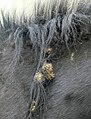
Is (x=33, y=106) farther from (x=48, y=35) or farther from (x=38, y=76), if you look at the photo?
(x=48, y=35)

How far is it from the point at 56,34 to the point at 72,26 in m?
0.05

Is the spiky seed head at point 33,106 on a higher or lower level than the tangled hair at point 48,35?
lower

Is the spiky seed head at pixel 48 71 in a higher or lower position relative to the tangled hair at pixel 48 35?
lower

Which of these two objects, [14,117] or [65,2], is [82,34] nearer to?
[65,2]

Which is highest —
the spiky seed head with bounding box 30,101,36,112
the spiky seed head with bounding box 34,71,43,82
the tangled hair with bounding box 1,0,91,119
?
the tangled hair with bounding box 1,0,91,119

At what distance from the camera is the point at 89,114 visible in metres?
0.77

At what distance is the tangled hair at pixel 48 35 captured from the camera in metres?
0.79

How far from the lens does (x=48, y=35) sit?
0.82 meters

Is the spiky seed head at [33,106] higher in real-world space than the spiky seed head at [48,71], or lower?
lower

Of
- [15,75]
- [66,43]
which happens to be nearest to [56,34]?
[66,43]

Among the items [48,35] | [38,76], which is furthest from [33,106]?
[48,35]

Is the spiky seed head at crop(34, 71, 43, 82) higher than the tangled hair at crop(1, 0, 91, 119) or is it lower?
lower

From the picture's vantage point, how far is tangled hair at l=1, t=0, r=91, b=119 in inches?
31.2

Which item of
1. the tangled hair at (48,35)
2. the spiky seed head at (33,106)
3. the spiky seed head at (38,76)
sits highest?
the tangled hair at (48,35)
